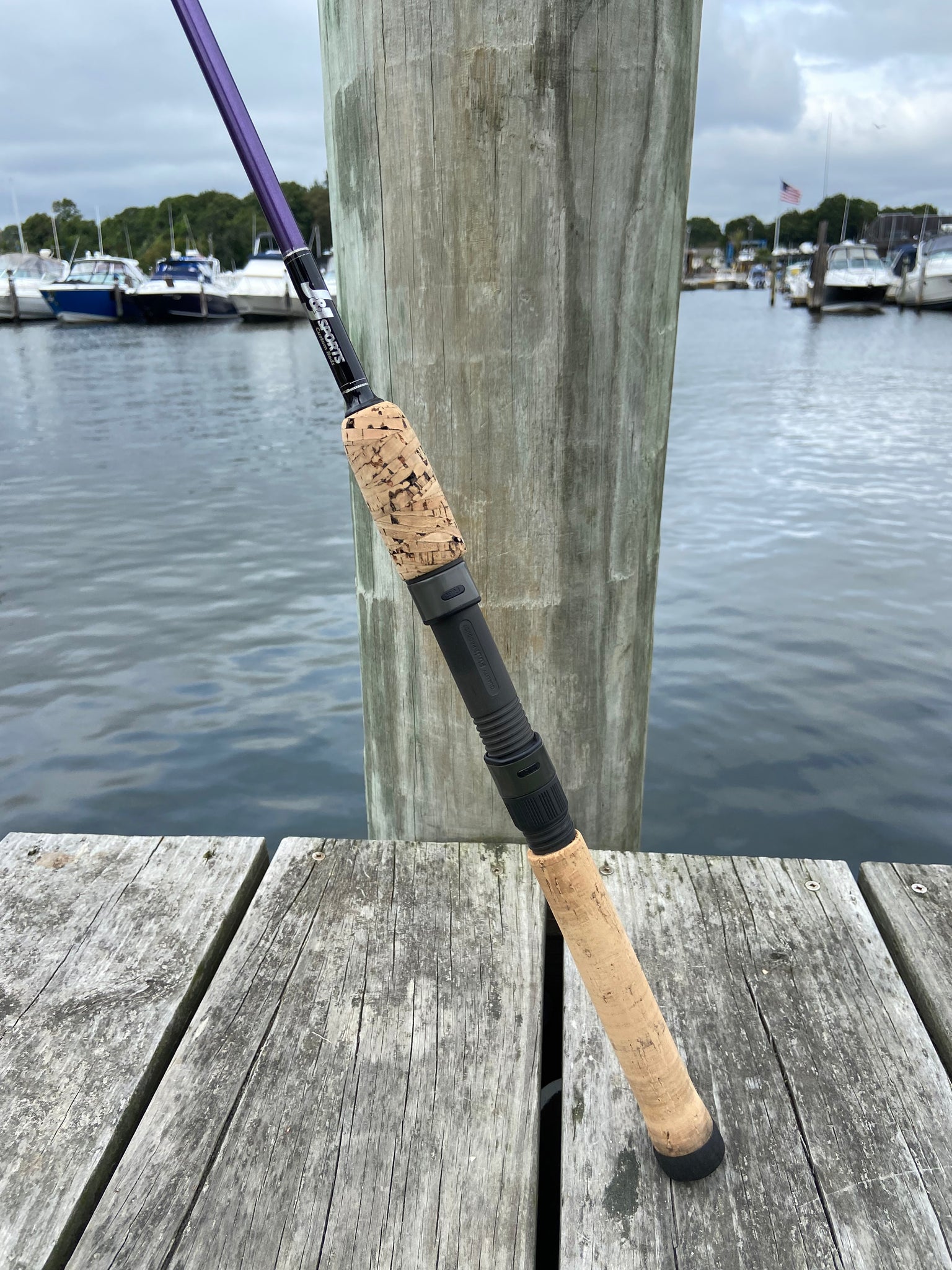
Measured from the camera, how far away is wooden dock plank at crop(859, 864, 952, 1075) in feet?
5.83

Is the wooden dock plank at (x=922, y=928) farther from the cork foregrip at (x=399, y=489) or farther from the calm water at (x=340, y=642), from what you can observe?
the calm water at (x=340, y=642)

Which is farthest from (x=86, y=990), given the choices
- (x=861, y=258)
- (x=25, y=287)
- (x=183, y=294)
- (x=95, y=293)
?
(x=25, y=287)

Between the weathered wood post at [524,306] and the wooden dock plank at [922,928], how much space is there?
2.11 ft

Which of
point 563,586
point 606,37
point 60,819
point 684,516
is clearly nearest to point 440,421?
point 563,586

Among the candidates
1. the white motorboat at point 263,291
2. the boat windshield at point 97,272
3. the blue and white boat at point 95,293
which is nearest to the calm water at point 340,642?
the white motorboat at point 263,291

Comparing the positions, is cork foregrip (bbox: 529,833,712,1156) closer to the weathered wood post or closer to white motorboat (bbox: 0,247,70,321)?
the weathered wood post

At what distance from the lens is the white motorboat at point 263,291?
4822 centimetres

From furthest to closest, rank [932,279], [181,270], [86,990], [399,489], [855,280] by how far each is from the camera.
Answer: [181,270], [855,280], [932,279], [86,990], [399,489]

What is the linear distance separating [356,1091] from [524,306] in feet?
4.57

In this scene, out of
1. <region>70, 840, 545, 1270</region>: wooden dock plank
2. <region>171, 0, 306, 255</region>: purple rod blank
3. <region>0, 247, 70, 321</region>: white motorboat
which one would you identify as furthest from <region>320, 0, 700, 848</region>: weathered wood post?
<region>0, 247, 70, 321</region>: white motorboat

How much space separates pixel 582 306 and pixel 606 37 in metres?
0.44

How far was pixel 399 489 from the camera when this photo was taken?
1218mm

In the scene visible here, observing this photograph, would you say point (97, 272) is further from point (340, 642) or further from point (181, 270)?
point (340, 642)

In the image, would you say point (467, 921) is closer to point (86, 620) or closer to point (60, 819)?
point (60, 819)
